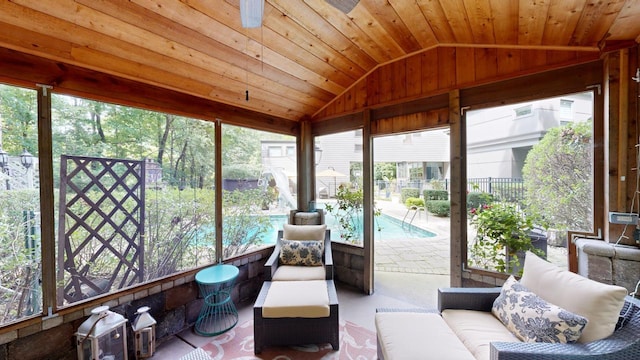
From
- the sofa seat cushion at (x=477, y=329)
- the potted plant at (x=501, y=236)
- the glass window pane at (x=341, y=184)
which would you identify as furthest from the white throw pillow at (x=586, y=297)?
the glass window pane at (x=341, y=184)

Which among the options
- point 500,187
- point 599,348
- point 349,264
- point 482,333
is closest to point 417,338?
point 482,333

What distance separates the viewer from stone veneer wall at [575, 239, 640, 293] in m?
1.72

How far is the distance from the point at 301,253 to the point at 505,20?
9.75 ft

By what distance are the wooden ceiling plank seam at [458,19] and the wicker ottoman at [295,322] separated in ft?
8.59

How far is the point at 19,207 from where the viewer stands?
5.90ft

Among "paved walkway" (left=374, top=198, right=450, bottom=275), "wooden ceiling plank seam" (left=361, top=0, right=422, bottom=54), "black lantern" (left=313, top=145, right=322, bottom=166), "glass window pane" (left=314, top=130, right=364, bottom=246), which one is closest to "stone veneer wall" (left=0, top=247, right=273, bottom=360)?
"glass window pane" (left=314, top=130, right=364, bottom=246)

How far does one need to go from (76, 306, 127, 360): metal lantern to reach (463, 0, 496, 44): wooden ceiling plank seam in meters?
3.67

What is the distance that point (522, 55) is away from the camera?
230 centimetres

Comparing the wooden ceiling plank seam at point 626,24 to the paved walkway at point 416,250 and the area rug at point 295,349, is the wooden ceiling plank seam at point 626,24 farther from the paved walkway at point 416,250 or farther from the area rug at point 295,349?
the area rug at point 295,349

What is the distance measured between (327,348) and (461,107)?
2762mm

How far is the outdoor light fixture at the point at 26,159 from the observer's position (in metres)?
1.80

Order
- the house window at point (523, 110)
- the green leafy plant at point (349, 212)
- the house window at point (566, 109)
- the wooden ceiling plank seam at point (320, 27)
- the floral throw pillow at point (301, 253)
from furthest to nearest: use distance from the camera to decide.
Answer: the green leafy plant at point (349, 212)
the floral throw pillow at point (301, 253)
the house window at point (523, 110)
the house window at point (566, 109)
the wooden ceiling plank seam at point (320, 27)

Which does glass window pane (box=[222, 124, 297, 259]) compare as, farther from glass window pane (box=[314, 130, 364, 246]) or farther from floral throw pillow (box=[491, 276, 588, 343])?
floral throw pillow (box=[491, 276, 588, 343])

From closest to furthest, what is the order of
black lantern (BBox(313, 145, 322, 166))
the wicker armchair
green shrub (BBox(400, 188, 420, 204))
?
1. the wicker armchair
2. black lantern (BBox(313, 145, 322, 166))
3. green shrub (BBox(400, 188, 420, 204))
